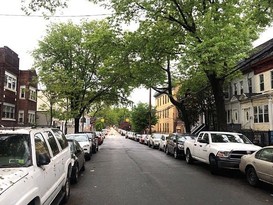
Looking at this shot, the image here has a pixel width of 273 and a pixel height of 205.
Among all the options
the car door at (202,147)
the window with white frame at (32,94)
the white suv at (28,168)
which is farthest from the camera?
the window with white frame at (32,94)

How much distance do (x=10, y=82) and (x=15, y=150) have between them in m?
29.6

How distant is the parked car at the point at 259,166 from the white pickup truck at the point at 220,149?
139 cm

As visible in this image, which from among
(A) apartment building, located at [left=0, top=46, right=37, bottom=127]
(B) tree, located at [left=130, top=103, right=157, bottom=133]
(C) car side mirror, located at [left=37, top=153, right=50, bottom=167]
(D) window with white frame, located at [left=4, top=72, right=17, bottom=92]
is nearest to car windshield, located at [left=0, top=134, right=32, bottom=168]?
(C) car side mirror, located at [left=37, top=153, right=50, bottom=167]

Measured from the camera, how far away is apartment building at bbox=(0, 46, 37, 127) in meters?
31.6

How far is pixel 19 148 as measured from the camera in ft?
19.5

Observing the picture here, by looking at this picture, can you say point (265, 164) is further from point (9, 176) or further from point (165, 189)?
point (9, 176)

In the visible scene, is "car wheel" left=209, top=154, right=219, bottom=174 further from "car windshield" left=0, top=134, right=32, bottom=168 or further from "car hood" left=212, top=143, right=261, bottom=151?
"car windshield" left=0, top=134, right=32, bottom=168

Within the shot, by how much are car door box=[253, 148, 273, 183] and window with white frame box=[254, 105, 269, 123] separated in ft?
63.1

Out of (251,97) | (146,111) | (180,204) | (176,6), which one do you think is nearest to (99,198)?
(180,204)

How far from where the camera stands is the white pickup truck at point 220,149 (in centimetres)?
1343

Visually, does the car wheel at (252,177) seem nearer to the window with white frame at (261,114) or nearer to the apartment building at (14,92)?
the window with white frame at (261,114)

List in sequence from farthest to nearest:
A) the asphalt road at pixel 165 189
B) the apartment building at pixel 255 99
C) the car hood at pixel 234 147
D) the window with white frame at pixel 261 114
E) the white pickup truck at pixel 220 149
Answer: the window with white frame at pixel 261 114
the apartment building at pixel 255 99
the car hood at pixel 234 147
the white pickup truck at pixel 220 149
the asphalt road at pixel 165 189

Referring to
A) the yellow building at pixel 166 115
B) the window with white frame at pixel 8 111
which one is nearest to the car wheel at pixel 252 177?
the window with white frame at pixel 8 111

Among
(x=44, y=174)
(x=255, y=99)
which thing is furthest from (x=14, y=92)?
(x=44, y=174)
